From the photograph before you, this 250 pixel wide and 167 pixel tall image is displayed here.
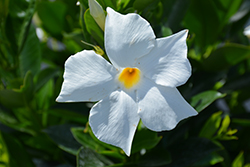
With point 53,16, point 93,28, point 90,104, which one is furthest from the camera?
point 53,16

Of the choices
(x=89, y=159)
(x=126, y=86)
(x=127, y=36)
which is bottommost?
(x=89, y=159)

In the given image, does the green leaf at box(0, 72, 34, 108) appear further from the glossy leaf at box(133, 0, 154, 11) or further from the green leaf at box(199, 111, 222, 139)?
the green leaf at box(199, 111, 222, 139)

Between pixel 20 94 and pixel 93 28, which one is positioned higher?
pixel 93 28

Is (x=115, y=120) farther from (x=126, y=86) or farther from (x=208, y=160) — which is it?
(x=208, y=160)

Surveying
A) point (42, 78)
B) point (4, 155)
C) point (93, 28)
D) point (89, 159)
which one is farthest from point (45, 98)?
point (93, 28)

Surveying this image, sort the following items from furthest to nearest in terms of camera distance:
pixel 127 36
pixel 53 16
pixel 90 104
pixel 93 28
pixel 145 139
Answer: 1. pixel 53 16
2. pixel 90 104
3. pixel 145 139
4. pixel 93 28
5. pixel 127 36

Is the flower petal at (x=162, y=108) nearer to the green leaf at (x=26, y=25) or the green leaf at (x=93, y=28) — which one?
the green leaf at (x=93, y=28)

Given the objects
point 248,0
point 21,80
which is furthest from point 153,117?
point 248,0
